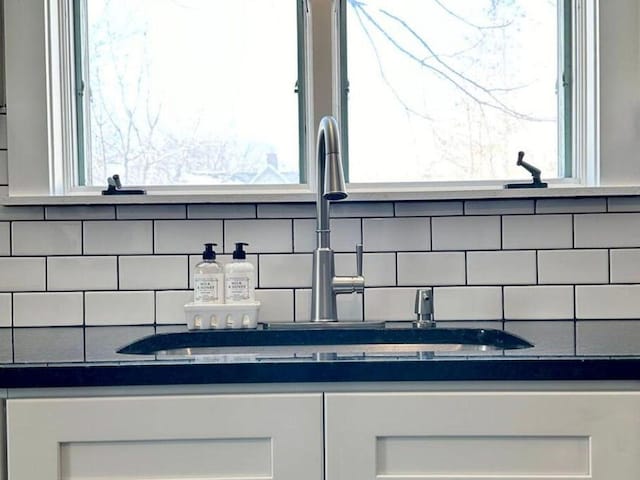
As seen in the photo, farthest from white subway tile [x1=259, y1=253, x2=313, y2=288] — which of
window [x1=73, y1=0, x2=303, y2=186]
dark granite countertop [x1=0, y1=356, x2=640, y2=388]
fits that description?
dark granite countertop [x1=0, y1=356, x2=640, y2=388]

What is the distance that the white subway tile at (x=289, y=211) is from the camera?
63.2 inches

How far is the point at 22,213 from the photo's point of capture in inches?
62.8

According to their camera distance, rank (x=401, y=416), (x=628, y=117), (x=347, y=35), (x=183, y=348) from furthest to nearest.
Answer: (x=347, y=35) → (x=628, y=117) → (x=183, y=348) → (x=401, y=416)

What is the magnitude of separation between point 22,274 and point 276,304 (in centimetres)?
61

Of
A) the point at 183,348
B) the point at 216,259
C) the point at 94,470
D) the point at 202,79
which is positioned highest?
the point at 202,79

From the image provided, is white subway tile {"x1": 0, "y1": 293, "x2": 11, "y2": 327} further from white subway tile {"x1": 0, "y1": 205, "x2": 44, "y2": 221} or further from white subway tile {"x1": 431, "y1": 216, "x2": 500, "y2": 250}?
white subway tile {"x1": 431, "y1": 216, "x2": 500, "y2": 250}

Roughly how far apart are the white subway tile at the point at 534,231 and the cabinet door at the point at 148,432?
2.55 feet

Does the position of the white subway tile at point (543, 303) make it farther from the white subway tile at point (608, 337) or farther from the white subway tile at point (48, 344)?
the white subway tile at point (48, 344)

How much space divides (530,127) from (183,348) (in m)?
1.03

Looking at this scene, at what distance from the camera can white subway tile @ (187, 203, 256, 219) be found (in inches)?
63.1

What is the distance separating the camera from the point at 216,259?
62.9 inches

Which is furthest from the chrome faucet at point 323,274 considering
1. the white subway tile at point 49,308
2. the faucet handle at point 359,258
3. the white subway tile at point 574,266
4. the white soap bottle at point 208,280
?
the white subway tile at point 49,308

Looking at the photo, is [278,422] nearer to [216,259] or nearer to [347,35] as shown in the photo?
[216,259]

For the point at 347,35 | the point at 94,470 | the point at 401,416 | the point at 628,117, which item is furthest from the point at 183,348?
the point at 628,117
